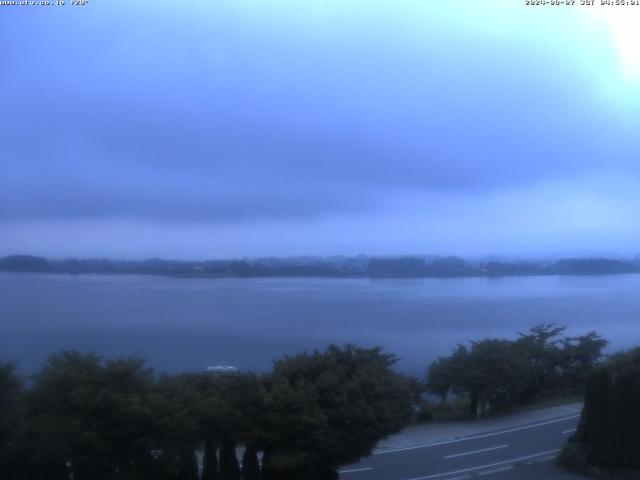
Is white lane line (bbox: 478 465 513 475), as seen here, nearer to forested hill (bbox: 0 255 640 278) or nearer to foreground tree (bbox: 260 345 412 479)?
foreground tree (bbox: 260 345 412 479)

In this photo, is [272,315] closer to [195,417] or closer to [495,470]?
[495,470]

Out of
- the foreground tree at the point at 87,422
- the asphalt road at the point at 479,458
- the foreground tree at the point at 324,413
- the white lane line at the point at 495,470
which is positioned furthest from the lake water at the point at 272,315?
the white lane line at the point at 495,470

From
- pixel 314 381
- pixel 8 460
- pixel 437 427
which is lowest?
pixel 437 427

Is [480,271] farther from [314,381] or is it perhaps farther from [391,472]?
[314,381]

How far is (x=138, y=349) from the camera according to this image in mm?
28516

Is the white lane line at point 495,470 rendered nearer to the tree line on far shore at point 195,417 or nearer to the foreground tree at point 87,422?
the tree line on far shore at point 195,417

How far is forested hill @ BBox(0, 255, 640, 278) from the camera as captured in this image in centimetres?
3953

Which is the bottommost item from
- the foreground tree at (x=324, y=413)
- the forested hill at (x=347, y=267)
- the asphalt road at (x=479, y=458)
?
the asphalt road at (x=479, y=458)

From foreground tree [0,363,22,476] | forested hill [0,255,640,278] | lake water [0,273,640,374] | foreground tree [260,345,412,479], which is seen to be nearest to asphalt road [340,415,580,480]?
foreground tree [260,345,412,479]

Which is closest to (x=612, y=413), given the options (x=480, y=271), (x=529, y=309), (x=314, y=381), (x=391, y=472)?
(x=391, y=472)

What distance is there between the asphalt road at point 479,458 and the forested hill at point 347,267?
1870 centimetres

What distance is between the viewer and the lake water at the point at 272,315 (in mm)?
29719

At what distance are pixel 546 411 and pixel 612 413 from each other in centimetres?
1080

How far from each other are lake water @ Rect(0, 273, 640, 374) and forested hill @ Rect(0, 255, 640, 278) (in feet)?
4.19
